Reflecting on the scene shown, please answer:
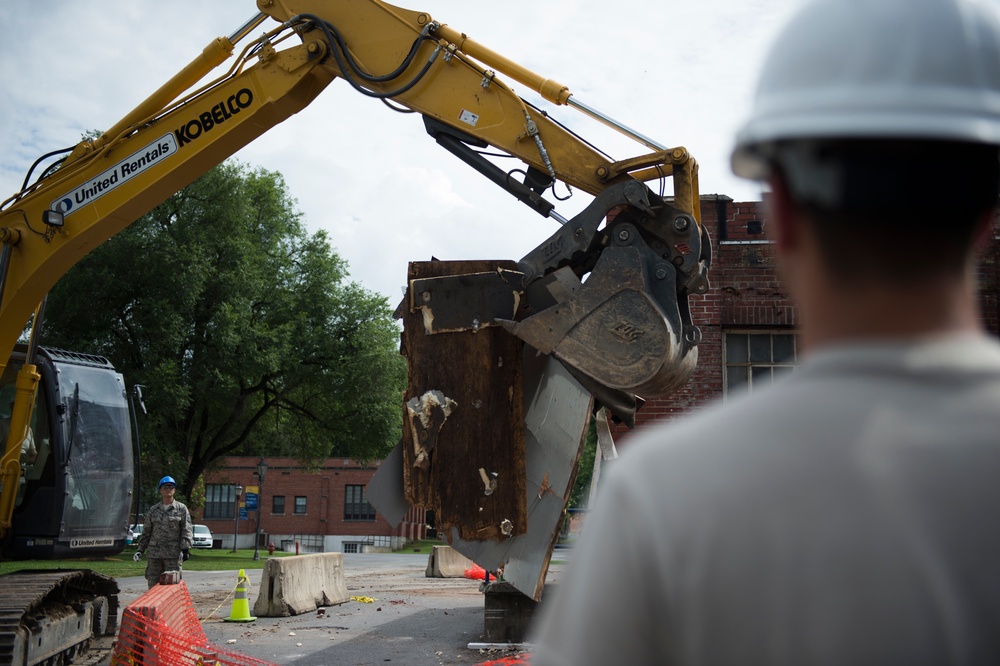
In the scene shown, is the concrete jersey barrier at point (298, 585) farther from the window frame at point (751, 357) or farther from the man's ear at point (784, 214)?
the man's ear at point (784, 214)

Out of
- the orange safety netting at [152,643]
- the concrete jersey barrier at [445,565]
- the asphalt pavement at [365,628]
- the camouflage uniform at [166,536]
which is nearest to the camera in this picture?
the orange safety netting at [152,643]

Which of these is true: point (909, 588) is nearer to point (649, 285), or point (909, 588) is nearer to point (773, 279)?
point (649, 285)

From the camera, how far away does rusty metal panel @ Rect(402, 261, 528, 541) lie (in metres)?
6.01

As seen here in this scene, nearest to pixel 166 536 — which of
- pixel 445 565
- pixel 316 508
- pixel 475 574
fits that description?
pixel 475 574

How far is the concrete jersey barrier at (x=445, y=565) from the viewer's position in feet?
85.3

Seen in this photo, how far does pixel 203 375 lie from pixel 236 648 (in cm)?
2415

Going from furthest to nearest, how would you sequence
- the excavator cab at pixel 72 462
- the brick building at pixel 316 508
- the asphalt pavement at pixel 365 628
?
1. the brick building at pixel 316 508
2. the asphalt pavement at pixel 365 628
3. the excavator cab at pixel 72 462

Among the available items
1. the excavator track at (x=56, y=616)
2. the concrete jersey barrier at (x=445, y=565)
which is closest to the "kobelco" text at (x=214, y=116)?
the excavator track at (x=56, y=616)

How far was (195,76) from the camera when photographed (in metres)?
8.57

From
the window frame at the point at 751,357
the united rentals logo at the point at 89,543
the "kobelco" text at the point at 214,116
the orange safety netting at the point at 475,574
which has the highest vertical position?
the "kobelco" text at the point at 214,116

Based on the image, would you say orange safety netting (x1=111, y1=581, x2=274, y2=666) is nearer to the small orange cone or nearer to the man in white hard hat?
the small orange cone

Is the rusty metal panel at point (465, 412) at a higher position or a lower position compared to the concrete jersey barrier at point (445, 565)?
higher

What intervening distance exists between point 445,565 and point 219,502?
140 feet

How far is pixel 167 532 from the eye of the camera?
12.4 meters
